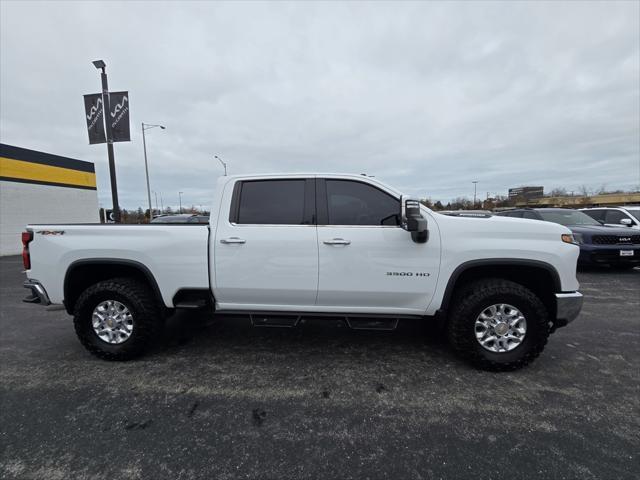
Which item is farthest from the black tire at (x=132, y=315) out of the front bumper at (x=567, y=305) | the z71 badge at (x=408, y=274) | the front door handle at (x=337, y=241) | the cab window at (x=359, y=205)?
the front bumper at (x=567, y=305)

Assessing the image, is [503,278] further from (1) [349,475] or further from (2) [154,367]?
(2) [154,367]

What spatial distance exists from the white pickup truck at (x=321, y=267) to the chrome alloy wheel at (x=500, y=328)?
0.4 inches

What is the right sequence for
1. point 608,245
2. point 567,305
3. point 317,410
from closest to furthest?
point 317,410
point 567,305
point 608,245

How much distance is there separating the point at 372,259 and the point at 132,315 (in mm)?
2559

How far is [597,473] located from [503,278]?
5.64 ft

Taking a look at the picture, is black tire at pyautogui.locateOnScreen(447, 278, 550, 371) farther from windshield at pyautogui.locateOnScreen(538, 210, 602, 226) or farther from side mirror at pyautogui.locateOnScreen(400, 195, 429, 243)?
windshield at pyautogui.locateOnScreen(538, 210, 602, 226)

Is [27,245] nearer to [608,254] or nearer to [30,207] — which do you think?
[608,254]

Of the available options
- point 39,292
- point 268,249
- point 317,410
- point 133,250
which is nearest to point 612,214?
point 268,249

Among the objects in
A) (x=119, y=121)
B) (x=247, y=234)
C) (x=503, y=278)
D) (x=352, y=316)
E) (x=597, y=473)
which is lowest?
(x=597, y=473)

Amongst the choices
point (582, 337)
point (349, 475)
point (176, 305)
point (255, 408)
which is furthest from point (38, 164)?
point (582, 337)

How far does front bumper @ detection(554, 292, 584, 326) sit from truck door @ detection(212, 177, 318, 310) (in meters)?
2.35

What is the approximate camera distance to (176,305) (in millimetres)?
3371

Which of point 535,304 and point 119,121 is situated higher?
point 119,121

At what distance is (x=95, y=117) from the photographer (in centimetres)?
804
